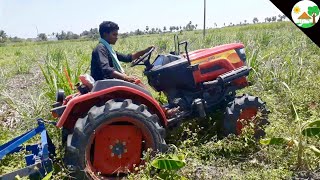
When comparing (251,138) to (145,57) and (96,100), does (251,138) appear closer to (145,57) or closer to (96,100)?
(145,57)

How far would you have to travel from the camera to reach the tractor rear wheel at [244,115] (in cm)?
377

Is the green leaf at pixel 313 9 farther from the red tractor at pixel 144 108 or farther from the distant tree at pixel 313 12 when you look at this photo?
the red tractor at pixel 144 108

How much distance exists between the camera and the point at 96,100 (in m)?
3.30

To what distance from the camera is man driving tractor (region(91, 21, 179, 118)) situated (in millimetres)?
3510

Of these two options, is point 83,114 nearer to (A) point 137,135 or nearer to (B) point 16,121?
(A) point 137,135

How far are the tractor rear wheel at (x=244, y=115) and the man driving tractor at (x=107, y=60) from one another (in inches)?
22.5

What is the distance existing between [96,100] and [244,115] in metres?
1.60

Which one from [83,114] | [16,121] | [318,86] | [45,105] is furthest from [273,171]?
[16,121]

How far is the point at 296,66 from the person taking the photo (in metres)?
6.15

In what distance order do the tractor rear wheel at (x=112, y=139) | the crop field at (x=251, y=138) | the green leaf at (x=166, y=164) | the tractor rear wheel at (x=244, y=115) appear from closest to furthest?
1. the green leaf at (x=166, y=164)
2. the tractor rear wheel at (x=112, y=139)
3. the crop field at (x=251, y=138)
4. the tractor rear wheel at (x=244, y=115)

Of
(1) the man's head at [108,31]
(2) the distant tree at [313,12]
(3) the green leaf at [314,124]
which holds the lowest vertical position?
(3) the green leaf at [314,124]

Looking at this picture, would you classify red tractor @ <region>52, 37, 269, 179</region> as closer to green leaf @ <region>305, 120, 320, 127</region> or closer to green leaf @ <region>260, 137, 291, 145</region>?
green leaf @ <region>260, 137, 291, 145</region>

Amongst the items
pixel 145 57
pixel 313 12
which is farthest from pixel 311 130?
pixel 145 57

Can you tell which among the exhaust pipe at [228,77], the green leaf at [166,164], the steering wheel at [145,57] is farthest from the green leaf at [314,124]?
the steering wheel at [145,57]
